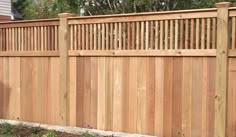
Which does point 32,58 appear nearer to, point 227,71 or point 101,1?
point 227,71

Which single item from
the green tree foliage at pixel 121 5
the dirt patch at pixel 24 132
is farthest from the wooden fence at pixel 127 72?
the green tree foliage at pixel 121 5

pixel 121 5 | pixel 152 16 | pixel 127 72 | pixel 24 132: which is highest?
pixel 121 5

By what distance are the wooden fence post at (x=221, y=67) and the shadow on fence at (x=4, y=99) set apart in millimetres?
3991

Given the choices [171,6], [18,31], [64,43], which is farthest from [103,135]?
[171,6]

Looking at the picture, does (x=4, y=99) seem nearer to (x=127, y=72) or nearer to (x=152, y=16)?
(x=127, y=72)

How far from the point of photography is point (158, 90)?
19.2 ft

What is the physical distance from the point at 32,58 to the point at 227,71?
351cm

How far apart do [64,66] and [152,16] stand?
1770 millimetres

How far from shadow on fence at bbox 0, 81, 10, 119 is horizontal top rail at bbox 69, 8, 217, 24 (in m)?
1.93

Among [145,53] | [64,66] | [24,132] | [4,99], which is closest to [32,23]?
[64,66]

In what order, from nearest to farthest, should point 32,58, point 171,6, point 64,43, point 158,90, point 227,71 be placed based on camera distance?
point 227,71 < point 158,90 < point 64,43 < point 32,58 < point 171,6

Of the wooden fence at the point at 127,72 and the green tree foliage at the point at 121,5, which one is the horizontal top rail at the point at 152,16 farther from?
the green tree foliage at the point at 121,5

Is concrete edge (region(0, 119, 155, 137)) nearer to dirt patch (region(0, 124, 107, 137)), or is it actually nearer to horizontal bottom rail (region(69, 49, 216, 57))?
dirt patch (region(0, 124, 107, 137))

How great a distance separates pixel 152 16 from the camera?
5867 millimetres
